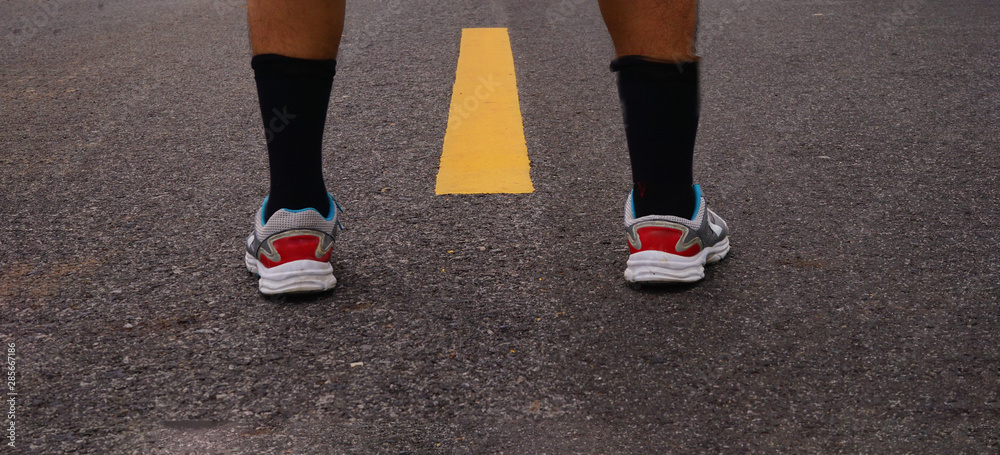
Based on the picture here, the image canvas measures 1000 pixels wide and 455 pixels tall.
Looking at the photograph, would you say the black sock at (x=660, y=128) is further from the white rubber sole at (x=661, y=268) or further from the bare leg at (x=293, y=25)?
the bare leg at (x=293, y=25)

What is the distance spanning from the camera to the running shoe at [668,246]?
6.45 feet

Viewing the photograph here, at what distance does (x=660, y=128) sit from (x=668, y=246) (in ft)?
0.81

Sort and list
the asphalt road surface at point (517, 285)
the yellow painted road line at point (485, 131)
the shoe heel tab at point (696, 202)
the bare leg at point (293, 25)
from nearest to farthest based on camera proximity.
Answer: the asphalt road surface at point (517, 285) < the bare leg at point (293, 25) < the shoe heel tab at point (696, 202) < the yellow painted road line at point (485, 131)

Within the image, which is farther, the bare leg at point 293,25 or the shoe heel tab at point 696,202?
the shoe heel tab at point 696,202

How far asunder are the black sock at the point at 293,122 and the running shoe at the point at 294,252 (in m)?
0.03

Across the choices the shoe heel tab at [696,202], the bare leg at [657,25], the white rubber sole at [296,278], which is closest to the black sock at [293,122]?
the white rubber sole at [296,278]

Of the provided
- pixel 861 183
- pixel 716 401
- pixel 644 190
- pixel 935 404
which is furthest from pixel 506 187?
pixel 935 404

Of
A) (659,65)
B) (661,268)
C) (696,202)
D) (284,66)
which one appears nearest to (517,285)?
(661,268)

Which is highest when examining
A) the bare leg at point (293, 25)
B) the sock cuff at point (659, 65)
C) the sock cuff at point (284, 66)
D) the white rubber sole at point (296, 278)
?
the bare leg at point (293, 25)

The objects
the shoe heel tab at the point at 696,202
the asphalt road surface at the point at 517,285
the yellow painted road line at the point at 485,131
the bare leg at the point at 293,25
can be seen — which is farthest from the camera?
the yellow painted road line at the point at 485,131

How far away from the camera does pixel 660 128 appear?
1971 mm

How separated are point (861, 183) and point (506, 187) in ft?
3.16

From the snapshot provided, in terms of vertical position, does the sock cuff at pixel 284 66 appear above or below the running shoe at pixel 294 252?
above

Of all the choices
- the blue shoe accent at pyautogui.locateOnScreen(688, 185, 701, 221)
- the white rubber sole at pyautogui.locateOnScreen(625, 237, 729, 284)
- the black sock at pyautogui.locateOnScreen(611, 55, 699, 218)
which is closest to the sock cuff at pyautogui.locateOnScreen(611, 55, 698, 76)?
the black sock at pyautogui.locateOnScreen(611, 55, 699, 218)
